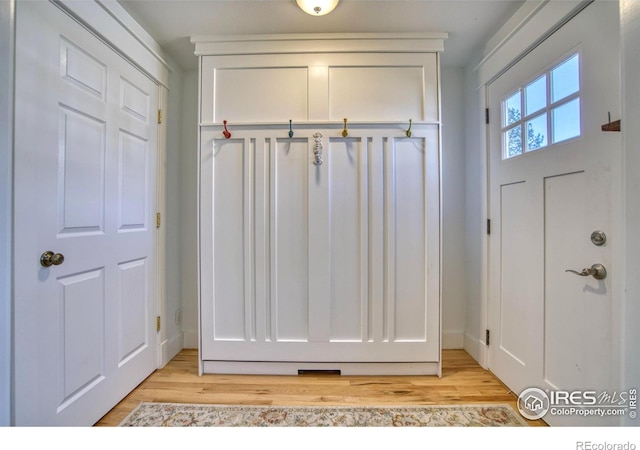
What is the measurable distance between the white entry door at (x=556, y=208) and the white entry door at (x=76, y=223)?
2.36 metres

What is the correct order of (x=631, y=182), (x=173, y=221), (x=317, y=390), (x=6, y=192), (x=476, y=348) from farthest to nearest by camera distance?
(x=173, y=221) → (x=476, y=348) → (x=317, y=390) → (x=6, y=192) → (x=631, y=182)

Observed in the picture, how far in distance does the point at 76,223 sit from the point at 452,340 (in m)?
2.63

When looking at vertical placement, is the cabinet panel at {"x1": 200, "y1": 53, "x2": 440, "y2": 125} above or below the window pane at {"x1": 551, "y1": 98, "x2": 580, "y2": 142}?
above

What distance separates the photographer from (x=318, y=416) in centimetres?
133

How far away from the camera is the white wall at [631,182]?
64cm

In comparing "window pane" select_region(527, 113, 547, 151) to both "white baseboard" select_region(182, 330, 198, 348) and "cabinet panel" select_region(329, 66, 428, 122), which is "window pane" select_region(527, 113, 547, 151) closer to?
"cabinet panel" select_region(329, 66, 428, 122)

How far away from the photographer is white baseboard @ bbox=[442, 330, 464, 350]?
6.69 feet

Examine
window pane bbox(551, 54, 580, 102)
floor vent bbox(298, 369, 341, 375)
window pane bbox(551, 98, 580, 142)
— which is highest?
window pane bbox(551, 54, 580, 102)

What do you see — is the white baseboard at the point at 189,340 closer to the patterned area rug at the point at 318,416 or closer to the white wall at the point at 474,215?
the patterned area rug at the point at 318,416

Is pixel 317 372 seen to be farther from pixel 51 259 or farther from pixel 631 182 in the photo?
pixel 631 182

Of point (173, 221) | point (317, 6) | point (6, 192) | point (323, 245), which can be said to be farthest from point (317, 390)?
point (317, 6)

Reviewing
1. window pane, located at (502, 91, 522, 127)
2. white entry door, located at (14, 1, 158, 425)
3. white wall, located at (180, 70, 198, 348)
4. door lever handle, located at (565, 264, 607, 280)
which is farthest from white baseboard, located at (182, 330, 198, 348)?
window pane, located at (502, 91, 522, 127)

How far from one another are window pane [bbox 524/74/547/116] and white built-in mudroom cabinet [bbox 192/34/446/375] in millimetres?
469
